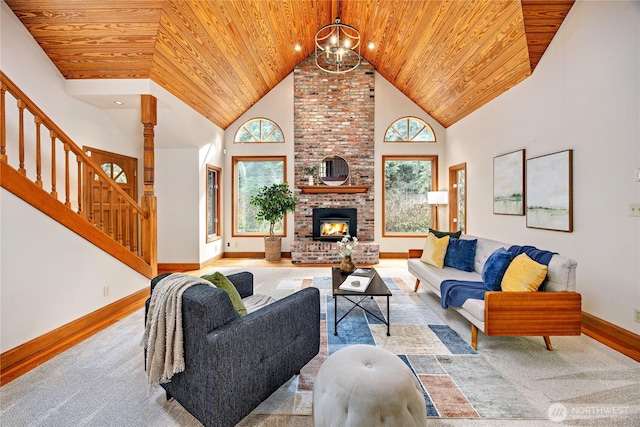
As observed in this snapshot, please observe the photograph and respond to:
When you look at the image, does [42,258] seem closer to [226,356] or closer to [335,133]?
[226,356]

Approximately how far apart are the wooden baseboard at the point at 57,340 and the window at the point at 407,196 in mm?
5203

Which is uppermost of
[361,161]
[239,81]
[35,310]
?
[239,81]

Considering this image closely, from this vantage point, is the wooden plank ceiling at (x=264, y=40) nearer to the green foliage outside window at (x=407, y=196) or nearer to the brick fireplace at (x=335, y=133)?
the brick fireplace at (x=335, y=133)

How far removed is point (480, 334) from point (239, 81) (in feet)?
17.4

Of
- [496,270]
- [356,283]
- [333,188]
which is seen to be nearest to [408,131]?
[333,188]

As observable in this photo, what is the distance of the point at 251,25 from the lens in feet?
14.0

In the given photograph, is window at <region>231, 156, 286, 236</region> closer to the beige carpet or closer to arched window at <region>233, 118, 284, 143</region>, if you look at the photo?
arched window at <region>233, 118, 284, 143</region>

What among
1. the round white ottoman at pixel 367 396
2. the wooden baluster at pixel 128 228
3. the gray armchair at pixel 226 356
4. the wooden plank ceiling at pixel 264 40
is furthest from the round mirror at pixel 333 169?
the round white ottoman at pixel 367 396

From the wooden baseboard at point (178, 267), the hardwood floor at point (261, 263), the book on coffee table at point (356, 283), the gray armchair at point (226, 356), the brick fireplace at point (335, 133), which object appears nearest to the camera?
the gray armchair at point (226, 356)

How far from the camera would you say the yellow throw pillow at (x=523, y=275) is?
2473 millimetres

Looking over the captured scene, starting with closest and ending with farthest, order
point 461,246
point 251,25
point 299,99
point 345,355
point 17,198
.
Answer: point 345,355, point 17,198, point 461,246, point 251,25, point 299,99

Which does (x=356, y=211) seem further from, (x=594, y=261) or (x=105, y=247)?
(x=105, y=247)

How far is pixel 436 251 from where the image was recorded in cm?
396

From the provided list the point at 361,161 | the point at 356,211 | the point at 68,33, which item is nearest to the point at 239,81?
the point at 68,33
